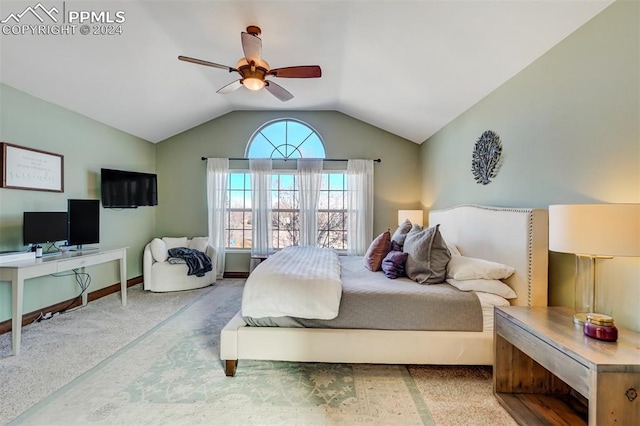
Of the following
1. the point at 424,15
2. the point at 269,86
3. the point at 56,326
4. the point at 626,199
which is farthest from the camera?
the point at 56,326

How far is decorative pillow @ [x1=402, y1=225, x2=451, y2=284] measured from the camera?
2.46 m

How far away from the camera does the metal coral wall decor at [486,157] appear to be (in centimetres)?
287

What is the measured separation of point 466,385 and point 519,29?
2.61 m

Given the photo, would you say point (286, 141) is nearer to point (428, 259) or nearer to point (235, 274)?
point (235, 274)

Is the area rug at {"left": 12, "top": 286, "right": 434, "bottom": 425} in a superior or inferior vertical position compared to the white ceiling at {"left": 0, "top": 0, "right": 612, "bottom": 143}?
inferior

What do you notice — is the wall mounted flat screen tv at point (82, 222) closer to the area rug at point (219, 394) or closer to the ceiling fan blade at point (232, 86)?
the area rug at point (219, 394)

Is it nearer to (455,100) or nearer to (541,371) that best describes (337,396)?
(541,371)

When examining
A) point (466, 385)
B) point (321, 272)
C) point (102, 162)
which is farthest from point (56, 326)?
point (466, 385)

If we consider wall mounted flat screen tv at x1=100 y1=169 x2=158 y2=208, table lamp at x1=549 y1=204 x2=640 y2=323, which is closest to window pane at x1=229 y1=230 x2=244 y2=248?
wall mounted flat screen tv at x1=100 y1=169 x2=158 y2=208

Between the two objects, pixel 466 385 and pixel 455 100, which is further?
pixel 455 100

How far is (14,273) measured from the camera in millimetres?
2439

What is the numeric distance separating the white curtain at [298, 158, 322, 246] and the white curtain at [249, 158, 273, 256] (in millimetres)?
576

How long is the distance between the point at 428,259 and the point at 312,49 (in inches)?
98.6

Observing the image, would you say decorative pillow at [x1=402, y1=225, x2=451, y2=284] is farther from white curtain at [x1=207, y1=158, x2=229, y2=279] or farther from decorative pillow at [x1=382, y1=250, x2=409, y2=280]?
white curtain at [x1=207, y1=158, x2=229, y2=279]
